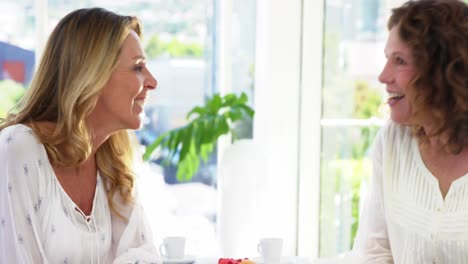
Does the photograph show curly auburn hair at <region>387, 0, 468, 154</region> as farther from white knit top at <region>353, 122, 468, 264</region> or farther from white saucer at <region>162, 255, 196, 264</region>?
white saucer at <region>162, 255, 196, 264</region>

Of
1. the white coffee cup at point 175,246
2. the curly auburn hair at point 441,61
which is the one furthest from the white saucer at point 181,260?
the curly auburn hair at point 441,61

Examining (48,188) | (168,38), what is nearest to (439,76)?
(48,188)

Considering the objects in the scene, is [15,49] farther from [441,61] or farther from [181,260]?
[441,61]

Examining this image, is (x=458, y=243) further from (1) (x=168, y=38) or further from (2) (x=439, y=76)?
(1) (x=168, y=38)

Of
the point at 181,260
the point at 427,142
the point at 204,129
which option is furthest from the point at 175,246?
the point at 204,129

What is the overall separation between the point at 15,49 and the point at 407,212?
116 inches

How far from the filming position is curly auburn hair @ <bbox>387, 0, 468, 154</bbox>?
203cm

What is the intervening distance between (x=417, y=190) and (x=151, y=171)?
8.95 ft

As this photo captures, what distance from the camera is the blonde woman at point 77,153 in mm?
1915

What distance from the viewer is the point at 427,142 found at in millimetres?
2141

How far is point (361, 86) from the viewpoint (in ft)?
12.3

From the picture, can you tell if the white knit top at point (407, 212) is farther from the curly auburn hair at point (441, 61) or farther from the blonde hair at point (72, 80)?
the blonde hair at point (72, 80)

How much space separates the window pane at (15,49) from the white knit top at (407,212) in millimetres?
2728

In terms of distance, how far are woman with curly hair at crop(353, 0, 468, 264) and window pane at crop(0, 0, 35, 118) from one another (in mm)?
2787
